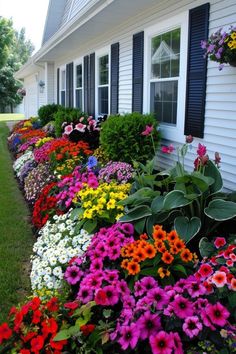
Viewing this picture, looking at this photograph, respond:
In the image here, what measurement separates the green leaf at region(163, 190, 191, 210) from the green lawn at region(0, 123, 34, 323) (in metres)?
1.53

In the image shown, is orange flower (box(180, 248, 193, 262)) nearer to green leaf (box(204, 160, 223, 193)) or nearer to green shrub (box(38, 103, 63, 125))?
green leaf (box(204, 160, 223, 193))

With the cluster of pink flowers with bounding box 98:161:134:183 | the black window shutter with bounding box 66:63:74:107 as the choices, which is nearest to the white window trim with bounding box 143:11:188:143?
the cluster of pink flowers with bounding box 98:161:134:183

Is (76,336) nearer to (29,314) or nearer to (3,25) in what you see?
(29,314)

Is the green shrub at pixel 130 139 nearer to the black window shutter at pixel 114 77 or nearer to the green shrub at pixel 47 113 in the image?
the black window shutter at pixel 114 77

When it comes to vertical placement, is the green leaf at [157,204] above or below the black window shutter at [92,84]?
below

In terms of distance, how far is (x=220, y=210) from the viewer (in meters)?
3.14

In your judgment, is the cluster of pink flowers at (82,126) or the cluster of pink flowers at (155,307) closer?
the cluster of pink flowers at (155,307)

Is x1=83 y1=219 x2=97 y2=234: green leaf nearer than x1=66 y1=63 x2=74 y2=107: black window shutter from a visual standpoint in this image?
Yes

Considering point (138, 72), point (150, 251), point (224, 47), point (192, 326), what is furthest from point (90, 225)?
point (138, 72)

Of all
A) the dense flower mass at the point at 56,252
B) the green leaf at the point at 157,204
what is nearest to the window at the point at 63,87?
the dense flower mass at the point at 56,252

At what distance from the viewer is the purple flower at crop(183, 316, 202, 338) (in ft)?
7.05

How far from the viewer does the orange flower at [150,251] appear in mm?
2680

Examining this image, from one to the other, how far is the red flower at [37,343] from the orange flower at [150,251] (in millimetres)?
835

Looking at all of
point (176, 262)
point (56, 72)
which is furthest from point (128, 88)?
point (56, 72)
